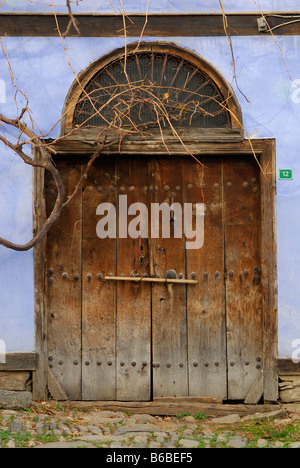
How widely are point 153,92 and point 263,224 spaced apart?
1326 millimetres

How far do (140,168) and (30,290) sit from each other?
4.18 ft

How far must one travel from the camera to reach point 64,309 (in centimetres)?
488

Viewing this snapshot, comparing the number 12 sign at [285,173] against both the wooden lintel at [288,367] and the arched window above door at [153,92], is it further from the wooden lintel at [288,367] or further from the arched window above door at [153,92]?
the wooden lintel at [288,367]

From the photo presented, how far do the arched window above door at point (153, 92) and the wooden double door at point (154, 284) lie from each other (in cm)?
30

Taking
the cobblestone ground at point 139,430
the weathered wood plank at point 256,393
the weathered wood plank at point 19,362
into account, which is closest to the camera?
the cobblestone ground at point 139,430

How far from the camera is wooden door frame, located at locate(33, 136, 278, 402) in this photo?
15.6ft

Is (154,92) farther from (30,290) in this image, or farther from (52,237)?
(30,290)

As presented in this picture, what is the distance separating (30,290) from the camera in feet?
15.6

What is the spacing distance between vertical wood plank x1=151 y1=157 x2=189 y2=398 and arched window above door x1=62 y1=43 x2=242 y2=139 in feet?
1.20

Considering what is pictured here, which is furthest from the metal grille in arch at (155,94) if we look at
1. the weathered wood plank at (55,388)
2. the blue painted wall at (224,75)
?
the weathered wood plank at (55,388)

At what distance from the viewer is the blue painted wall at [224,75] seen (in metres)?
4.76

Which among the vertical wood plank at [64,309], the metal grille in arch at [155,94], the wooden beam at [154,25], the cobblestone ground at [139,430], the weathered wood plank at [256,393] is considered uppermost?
the wooden beam at [154,25]

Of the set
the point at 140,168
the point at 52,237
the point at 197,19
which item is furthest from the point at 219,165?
the point at 52,237

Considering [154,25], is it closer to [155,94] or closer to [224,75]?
[155,94]
